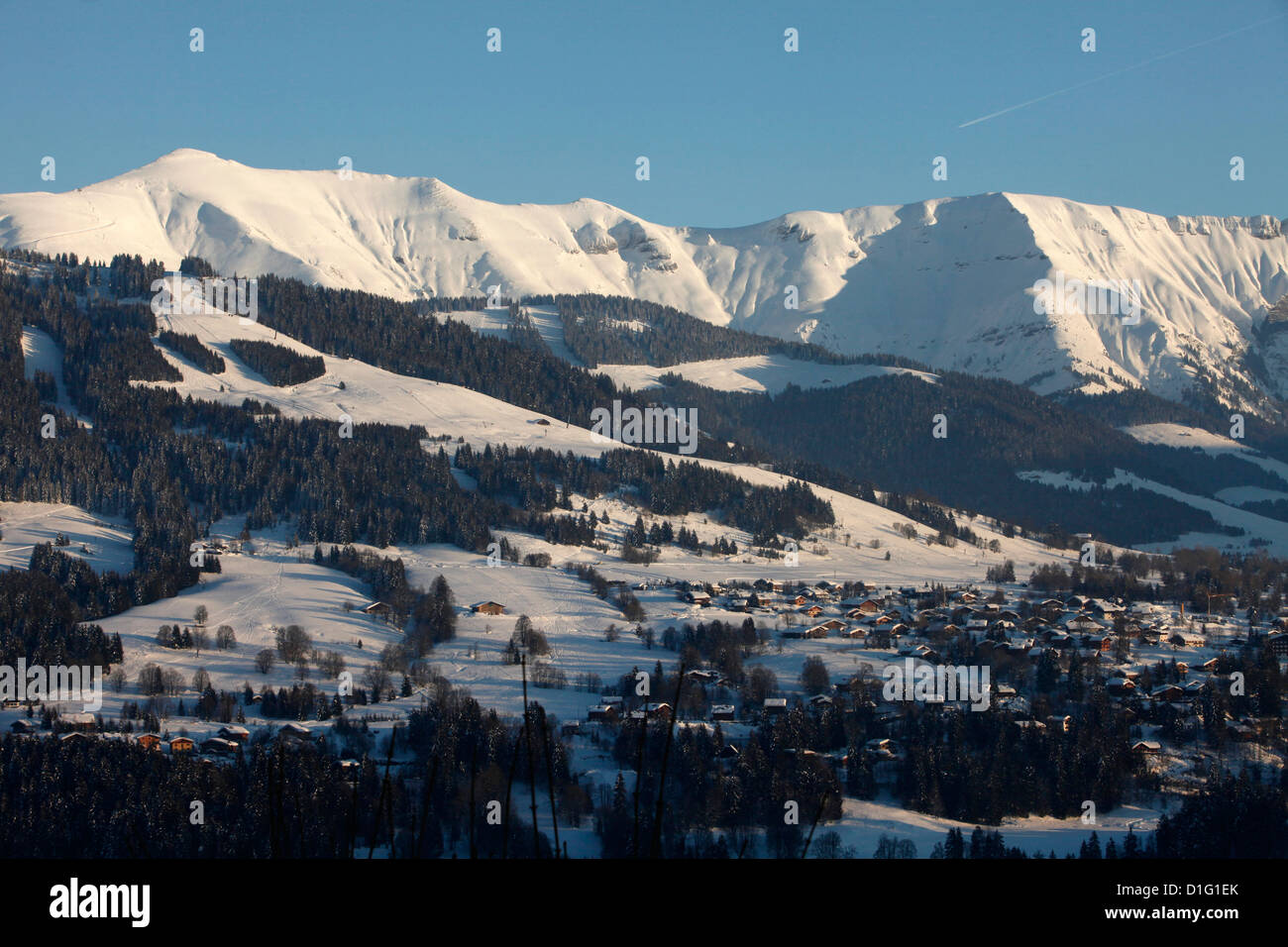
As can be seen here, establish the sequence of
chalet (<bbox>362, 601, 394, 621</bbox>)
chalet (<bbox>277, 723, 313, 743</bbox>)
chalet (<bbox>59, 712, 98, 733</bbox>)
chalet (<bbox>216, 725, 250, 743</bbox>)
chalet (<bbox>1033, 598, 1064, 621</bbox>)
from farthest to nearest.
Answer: chalet (<bbox>1033, 598, 1064, 621</bbox>) < chalet (<bbox>362, 601, 394, 621</bbox>) < chalet (<bbox>59, 712, 98, 733</bbox>) < chalet (<bbox>277, 723, 313, 743</bbox>) < chalet (<bbox>216, 725, 250, 743</bbox>)

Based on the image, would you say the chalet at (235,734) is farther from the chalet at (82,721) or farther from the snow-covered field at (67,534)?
the snow-covered field at (67,534)

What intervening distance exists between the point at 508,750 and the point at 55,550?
68082 mm

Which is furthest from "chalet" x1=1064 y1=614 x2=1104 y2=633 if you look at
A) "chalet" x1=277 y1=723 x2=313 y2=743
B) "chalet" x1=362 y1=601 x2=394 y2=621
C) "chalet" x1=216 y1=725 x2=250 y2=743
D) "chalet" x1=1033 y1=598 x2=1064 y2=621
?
"chalet" x1=216 y1=725 x2=250 y2=743

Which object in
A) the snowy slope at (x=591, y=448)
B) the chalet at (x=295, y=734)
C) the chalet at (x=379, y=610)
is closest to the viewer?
the chalet at (x=295, y=734)

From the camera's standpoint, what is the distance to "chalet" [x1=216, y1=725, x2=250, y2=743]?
216ft

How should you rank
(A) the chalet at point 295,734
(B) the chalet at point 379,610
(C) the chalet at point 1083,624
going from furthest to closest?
(C) the chalet at point 1083,624
(B) the chalet at point 379,610
(A) the chalet at point 295,734

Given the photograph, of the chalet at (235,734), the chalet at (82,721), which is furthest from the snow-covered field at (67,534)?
the chalet at (235,734)

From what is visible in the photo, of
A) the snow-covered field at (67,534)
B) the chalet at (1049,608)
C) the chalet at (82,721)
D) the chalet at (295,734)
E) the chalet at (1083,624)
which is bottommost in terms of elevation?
the chalet at (295,734)

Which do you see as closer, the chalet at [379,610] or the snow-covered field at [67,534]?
the chalet at [379,610]

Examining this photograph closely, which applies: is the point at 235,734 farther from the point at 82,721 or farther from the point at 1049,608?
the point at 1049,608

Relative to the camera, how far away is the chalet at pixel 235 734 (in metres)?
65.9

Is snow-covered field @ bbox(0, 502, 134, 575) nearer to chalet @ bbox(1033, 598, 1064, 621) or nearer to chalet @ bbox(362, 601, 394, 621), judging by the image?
chalet @ bbox(362, 601, 394, 621)

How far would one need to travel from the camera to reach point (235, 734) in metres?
66.4
